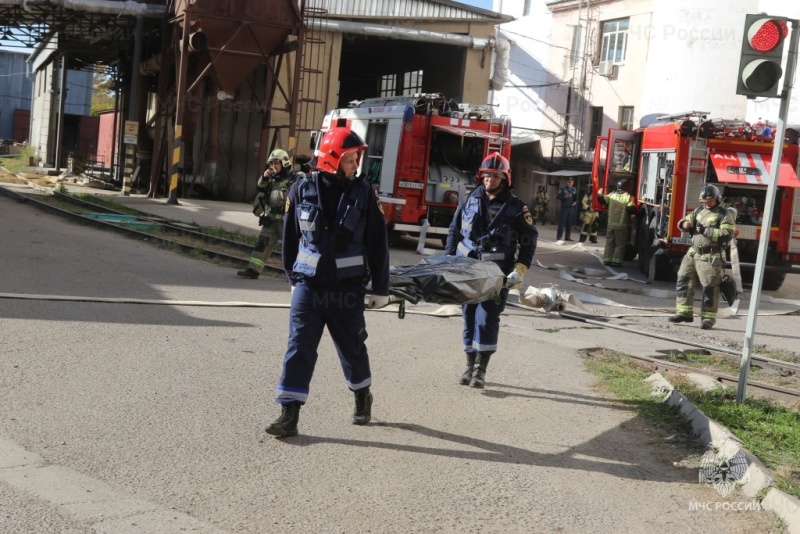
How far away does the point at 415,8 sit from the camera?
105ft

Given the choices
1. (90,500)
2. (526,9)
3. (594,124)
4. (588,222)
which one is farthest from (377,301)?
(526,9)

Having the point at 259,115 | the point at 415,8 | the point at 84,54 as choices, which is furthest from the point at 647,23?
the point at 84,54

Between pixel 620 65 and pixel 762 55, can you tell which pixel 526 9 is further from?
pixel 762 55

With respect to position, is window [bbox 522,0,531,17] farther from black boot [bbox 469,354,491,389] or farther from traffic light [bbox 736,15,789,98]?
black boot [bbox 469,354,491,389]

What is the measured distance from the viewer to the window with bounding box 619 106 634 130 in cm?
3753

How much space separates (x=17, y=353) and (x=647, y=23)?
108 feet

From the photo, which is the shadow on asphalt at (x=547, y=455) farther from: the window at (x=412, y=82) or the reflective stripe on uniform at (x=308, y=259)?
the window at (x=412, y=82)

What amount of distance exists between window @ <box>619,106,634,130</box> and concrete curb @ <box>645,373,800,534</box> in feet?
102

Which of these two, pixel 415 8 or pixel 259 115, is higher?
pixel 415 8

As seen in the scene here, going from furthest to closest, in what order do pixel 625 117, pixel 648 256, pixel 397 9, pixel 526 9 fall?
pixel 526 9 < pixel 625 117 < pixel 397 9 < pixel 648 256

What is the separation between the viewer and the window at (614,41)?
123 feet

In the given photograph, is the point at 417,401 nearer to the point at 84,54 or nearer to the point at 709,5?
the point at 709,5

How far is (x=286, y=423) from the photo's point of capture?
5586mm

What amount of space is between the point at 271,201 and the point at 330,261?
274 inches
